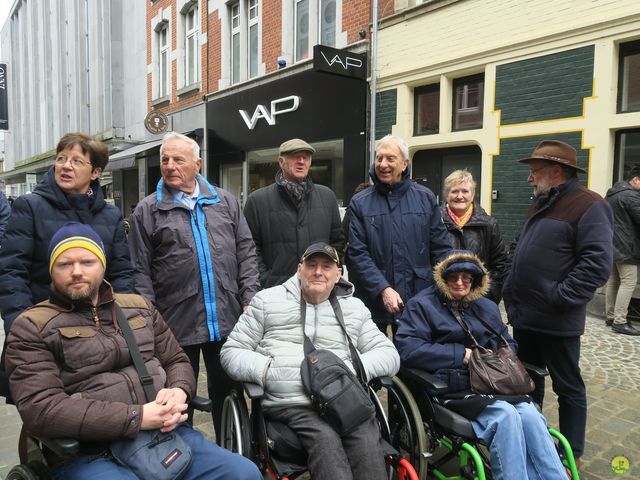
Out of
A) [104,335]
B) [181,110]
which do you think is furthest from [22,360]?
[181,110]

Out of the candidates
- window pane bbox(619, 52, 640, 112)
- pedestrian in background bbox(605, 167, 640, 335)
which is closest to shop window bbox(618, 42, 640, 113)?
window pane bbox(619, 52, 640, 112)

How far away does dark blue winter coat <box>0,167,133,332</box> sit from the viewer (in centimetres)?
236

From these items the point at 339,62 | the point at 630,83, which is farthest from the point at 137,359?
the point at 339,62

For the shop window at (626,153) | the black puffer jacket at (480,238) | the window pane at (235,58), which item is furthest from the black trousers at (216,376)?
the window pane at (235,58)

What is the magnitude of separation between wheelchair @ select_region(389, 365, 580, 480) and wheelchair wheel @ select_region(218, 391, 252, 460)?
32.7 inches

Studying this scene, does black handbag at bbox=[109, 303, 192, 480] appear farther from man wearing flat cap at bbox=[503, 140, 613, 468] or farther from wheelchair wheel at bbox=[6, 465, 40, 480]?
man wearing flat cap at bbox=[503, 140, 613, 468]

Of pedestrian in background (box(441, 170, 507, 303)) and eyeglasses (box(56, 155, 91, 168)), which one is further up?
eyeglasses (box(56, 155, 91, 168))

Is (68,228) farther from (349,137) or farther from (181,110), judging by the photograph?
(181,110)

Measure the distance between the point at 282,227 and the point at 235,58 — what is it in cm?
1024

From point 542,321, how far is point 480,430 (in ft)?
2.66

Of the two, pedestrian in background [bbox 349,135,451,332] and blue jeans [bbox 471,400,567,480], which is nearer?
blue jeans [bbox 471,400,567,480]

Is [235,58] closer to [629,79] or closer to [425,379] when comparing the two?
[629,79]

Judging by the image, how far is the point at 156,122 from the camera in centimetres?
1437

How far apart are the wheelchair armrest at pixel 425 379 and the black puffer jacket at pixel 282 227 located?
3.52 feet
